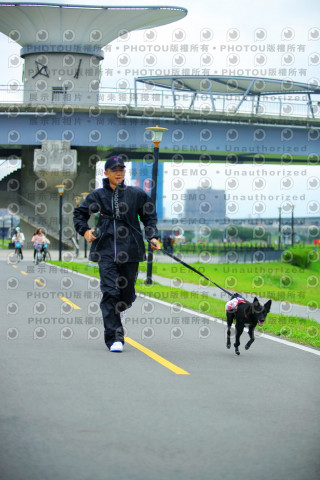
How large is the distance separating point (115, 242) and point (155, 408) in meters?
3.32

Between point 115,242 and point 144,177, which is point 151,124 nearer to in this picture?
point 115,242

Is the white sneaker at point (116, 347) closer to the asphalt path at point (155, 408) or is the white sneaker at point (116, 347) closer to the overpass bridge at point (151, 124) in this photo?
the asphalt path at point (155, 408)

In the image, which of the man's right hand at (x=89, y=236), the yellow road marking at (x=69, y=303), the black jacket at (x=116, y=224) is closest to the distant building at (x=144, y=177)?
the yellow road marking at (x=69, y=303)

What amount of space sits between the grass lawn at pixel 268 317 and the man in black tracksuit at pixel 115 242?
2954 millimetres

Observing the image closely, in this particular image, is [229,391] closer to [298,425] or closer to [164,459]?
[298,425]

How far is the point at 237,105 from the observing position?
53656mm

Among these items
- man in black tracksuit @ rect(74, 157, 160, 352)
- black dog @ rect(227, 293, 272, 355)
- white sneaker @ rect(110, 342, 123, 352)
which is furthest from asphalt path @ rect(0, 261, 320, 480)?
man in black tracksuit @ rect(74, 157, 160, 352)

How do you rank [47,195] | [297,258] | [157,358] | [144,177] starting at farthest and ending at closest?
[144,177]
[47,195]
[297,258]
[157,358]

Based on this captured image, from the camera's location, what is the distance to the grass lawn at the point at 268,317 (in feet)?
37.4

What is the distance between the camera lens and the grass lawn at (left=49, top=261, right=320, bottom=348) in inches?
449

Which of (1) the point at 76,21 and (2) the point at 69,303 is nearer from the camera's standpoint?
(2) the point at 69,303

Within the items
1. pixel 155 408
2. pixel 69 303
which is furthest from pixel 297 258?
pixel 155 408

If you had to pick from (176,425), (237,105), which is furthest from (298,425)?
(237,105)

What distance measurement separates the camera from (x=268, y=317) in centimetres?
1407
